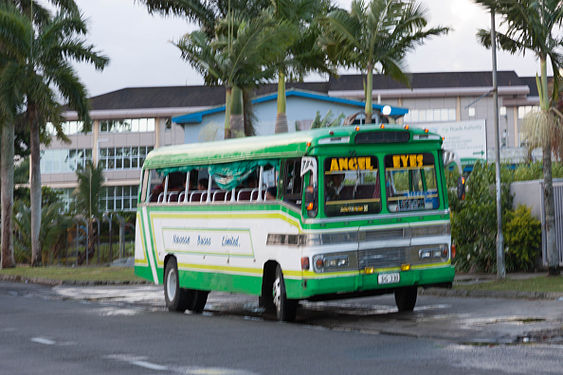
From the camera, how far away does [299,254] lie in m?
14.9

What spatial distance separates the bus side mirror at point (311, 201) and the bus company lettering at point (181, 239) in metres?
4.27

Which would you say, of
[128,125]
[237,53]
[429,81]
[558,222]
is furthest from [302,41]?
[128,125]

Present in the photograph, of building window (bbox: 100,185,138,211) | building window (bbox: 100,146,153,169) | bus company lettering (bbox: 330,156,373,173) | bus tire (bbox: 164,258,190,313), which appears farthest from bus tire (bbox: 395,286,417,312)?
building window (bbox: 100,146,153,169)

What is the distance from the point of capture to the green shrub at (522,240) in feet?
75.6

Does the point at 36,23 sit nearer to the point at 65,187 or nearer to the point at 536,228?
the point at 536,228

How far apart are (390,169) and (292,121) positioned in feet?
143

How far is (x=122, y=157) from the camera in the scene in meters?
80.6

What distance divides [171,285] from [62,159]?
6446 cm

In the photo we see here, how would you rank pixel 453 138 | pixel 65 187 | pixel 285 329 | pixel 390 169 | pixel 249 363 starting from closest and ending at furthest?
pixel 249 363 → pixel 285 329 → pixel 390 169 → pixel 453 138 → pixel 65 187

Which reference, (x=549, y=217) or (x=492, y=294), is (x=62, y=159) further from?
(x=492, y=294)

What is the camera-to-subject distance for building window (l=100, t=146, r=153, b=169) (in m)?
80.2

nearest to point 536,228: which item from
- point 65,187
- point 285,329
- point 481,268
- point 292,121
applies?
point 481,268

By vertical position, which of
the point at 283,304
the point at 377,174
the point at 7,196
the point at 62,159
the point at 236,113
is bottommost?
the point at 283,304

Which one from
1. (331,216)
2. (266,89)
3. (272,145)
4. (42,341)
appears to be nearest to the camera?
(42,341)
